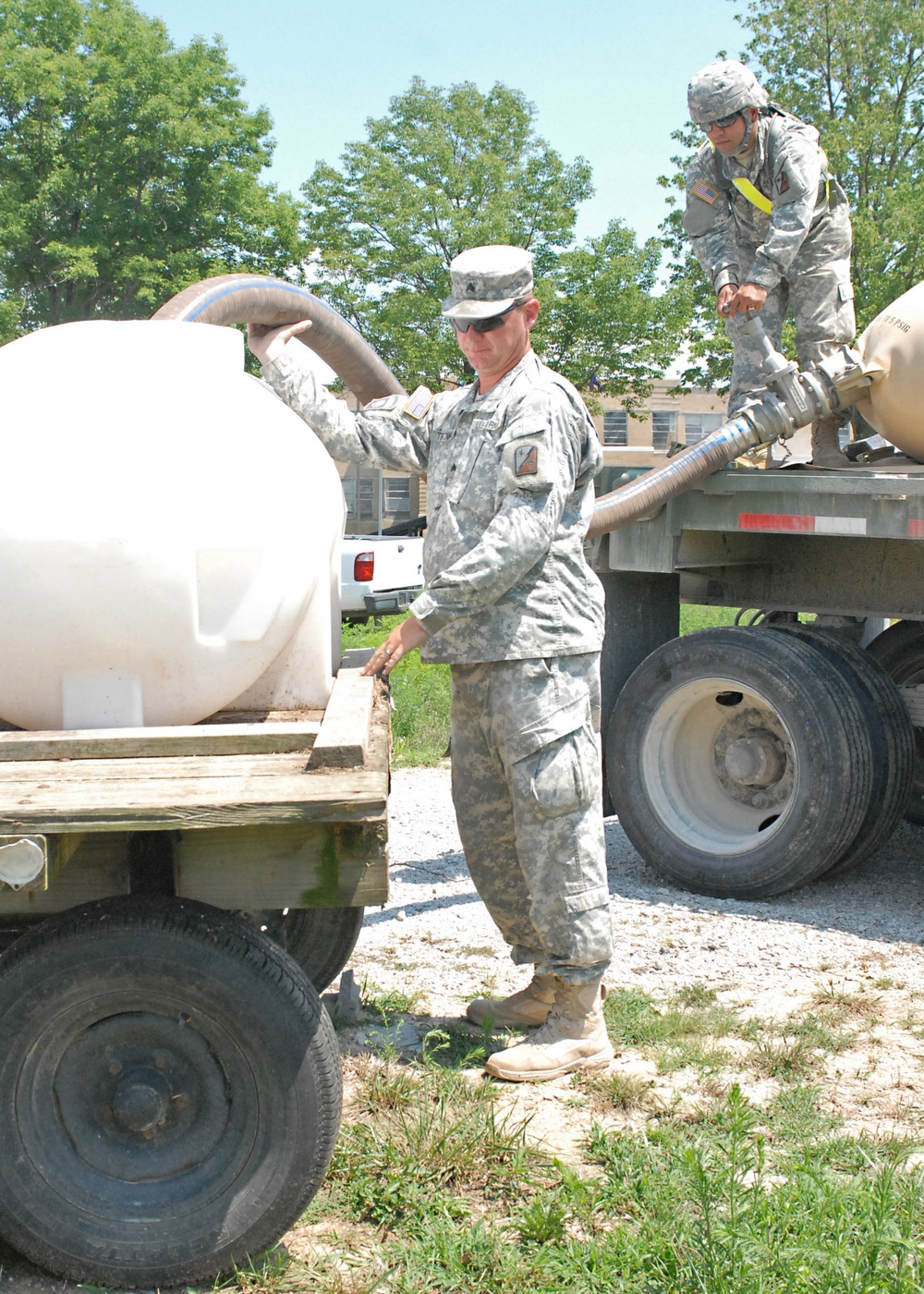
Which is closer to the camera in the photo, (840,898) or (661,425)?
(840,898)

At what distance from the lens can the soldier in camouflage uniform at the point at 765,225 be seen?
5.43 metres

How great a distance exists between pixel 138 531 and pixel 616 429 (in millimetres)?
35474

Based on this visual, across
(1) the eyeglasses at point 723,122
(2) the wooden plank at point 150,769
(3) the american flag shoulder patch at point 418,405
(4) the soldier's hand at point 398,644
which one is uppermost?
(1) the eyeglasses at point 723,122

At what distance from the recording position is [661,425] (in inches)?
1487

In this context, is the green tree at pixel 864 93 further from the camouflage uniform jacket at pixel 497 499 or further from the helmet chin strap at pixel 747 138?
the camouflage uniform jacket at pixel 497 499

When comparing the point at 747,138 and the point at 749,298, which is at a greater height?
the point at 747,138

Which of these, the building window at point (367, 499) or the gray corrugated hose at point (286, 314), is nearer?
the gray corrugated hose at point (286, 314)

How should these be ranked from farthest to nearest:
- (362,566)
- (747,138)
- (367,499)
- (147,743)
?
(367,499) → (362,566) → (747,138) → (147,743)

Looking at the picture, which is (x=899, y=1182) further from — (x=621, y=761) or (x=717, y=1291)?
(x=621, y=761)

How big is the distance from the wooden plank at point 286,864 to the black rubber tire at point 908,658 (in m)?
4.33

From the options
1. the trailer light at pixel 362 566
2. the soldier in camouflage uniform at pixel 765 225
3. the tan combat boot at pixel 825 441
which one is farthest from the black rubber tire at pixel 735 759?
the trailer light at pixel 362 566

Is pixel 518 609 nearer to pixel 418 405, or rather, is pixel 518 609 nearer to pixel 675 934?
pixel 418 405

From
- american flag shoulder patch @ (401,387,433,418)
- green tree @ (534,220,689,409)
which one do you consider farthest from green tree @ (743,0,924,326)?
american flag shoulder patch @ (401,387,433,418)

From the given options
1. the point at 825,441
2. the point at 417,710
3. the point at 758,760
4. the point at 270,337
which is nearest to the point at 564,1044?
the point at 270,337
